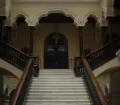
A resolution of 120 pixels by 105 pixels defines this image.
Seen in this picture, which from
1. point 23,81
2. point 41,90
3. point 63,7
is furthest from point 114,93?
point 23,81

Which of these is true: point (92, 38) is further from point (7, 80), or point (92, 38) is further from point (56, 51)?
point (7, 80)

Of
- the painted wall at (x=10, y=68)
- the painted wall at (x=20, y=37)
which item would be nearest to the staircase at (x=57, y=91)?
the painted wall at (x=10, y=68)

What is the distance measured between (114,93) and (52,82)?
6.41 metres

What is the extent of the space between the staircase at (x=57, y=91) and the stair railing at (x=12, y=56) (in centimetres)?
110

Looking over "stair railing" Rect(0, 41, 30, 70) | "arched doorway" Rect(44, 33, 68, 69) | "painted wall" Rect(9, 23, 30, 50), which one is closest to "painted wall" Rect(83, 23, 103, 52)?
"arched doorway" Rect(44, 33, 68, 69)

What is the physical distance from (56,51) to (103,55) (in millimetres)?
4957

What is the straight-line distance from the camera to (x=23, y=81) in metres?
10.4

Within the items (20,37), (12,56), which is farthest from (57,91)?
(20,37)

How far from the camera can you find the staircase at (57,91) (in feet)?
35.4

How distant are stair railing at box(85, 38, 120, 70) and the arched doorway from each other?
4401mm

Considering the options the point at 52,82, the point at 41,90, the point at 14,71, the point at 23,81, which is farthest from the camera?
the point at 14,71

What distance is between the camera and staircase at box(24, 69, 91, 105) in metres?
10.8

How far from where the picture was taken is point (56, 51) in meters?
19.5

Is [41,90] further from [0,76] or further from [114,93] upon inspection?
[114,93]
